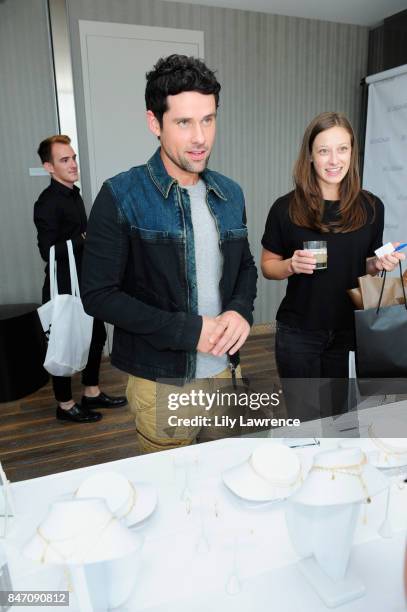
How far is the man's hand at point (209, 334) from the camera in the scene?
122 centimetres

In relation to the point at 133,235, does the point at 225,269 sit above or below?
below

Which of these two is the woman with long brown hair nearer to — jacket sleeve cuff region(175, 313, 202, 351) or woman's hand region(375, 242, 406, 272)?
woman's hand region(375, 242, 406, 272)

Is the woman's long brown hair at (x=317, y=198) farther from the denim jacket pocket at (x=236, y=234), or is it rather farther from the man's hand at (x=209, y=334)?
the man's hand at (x=209, y=334)

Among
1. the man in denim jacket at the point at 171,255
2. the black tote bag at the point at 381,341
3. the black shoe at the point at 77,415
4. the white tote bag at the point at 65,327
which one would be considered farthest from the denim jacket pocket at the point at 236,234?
the black shoe at the point at 77,415

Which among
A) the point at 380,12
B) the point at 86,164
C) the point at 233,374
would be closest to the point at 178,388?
the point at 233,374

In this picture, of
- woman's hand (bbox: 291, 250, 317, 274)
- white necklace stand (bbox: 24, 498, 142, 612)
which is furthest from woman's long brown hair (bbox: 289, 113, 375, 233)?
white necklace stand (bbox: 24, 498, 142, 612)

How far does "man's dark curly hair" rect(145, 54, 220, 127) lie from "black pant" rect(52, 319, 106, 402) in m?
1.79

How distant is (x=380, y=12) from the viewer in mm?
3959

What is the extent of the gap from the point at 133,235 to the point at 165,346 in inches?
12.6

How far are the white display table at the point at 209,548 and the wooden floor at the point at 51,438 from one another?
1.48 meters

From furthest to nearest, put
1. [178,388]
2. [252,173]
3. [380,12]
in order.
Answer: [252,173] → [380,12] → [178,388]

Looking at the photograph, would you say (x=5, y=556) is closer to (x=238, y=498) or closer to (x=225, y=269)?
(x=238, y=498)

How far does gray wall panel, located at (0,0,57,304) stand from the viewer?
3.37 meters

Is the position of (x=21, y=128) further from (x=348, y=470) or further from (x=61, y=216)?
(x=348, y=470)
